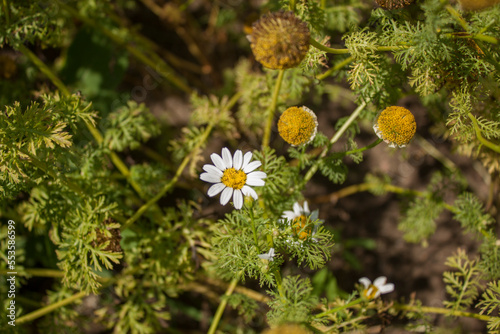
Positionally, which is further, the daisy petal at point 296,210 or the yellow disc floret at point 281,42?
the daisy petal at point 296,210

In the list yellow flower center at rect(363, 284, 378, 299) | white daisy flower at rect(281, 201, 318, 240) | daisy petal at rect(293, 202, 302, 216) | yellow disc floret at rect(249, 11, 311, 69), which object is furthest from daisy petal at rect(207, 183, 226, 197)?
yellow flower center at rect(363, 284, 378, 299)

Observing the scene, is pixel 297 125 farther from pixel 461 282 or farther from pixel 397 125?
pixel 461 282

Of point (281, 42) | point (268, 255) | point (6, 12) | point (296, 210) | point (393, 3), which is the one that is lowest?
point (268, 255)

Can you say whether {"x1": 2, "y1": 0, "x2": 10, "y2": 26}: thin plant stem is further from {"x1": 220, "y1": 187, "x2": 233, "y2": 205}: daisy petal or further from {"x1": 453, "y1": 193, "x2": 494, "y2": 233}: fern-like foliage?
{"x1": 453, "y1": 193, "x2": 494, "y2": 233}: fern-like foliage

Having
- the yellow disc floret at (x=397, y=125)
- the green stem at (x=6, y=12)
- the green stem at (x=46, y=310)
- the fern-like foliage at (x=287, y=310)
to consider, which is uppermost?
the green stem at (x=6, y=12)

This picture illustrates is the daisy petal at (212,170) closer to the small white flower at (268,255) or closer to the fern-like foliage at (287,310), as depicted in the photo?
the small white flower at (268,255)

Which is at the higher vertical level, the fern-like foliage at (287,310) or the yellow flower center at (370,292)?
the yellow flower center at (370,292)

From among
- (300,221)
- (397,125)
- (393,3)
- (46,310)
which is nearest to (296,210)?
(300,221)

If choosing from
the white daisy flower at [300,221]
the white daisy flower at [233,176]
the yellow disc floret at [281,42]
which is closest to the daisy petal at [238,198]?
the white daisy flower at [233,176]
